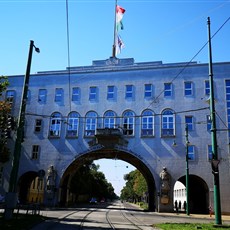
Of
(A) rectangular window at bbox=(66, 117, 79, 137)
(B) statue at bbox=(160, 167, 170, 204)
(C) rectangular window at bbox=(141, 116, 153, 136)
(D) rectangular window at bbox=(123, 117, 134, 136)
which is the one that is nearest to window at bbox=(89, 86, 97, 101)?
(A) rectangular window at bbox=(66, 117, 79, 137)

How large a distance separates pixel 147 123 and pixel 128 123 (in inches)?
93.9

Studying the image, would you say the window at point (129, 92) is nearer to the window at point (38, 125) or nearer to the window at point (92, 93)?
the window at point (92, 93)

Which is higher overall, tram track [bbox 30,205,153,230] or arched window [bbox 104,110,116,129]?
arched window [bbox 104,110,116,129]

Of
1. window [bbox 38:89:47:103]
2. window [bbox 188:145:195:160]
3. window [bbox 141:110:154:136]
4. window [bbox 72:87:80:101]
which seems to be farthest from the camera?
window [bbox 38:89:47:103]

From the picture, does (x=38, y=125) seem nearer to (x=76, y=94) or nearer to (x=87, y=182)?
(x=76, y=94)

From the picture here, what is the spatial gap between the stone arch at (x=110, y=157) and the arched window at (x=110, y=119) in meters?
3.02

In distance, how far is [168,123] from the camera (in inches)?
1511

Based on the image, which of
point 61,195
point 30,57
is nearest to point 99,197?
point 61,195

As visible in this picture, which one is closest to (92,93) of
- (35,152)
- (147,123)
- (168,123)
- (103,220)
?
(147,123)

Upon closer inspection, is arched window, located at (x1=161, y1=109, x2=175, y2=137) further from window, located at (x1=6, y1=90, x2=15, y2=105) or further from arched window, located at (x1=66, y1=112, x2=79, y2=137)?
window, located at (x1=6, y1=90, x2=15, y2=105)

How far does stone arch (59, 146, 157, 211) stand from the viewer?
38781 mm

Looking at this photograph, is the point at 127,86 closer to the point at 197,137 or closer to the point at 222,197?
the point at 197,137

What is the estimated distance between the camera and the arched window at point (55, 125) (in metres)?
40.7

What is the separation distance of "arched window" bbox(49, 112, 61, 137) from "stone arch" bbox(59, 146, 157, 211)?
14.7 ft
